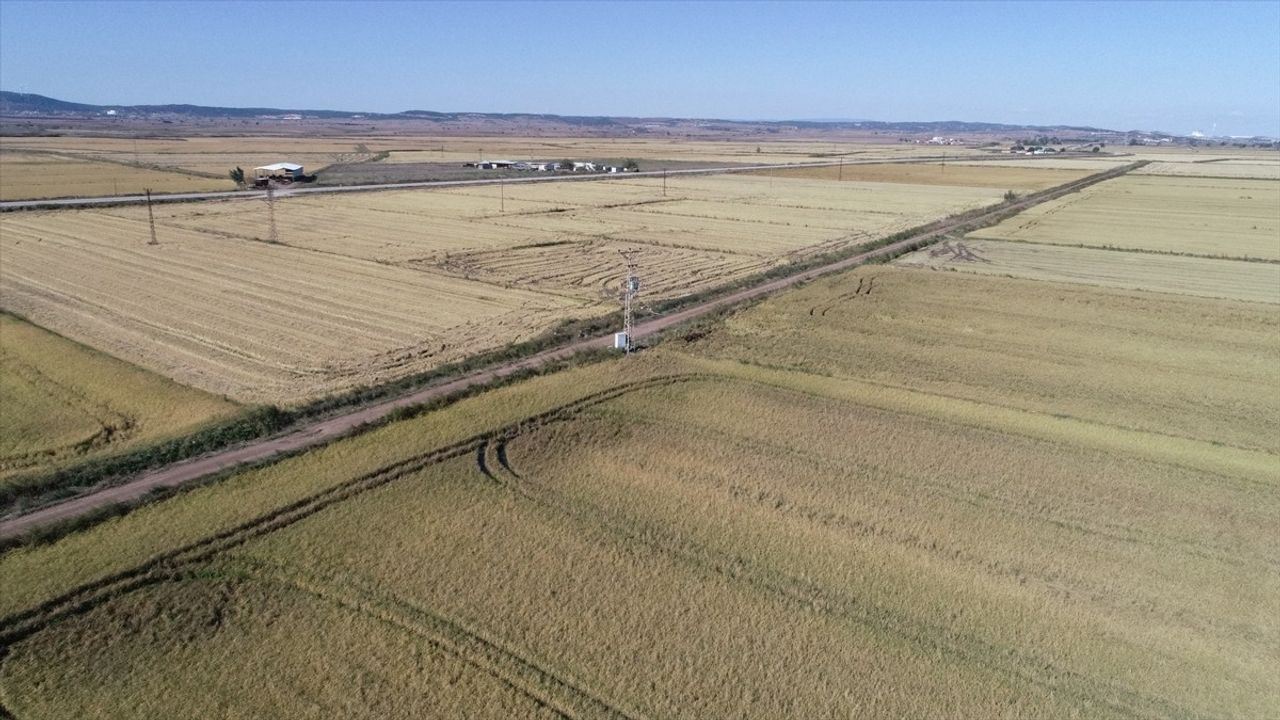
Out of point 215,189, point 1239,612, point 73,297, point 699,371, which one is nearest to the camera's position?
point 1239,612

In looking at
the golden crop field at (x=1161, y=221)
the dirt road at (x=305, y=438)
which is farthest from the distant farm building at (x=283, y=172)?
the golden crop field at (x=1161, y=221)

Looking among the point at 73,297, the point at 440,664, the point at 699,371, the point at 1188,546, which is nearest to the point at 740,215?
the point at 699,371

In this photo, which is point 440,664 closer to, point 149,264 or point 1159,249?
point 149,264

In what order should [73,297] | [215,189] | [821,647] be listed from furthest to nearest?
1. [215,189]
2. [73,297]
3. [821,647]

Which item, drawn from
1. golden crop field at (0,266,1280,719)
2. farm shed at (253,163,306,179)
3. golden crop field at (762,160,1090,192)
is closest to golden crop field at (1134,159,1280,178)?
golden crop field at (762,160,1090,192)

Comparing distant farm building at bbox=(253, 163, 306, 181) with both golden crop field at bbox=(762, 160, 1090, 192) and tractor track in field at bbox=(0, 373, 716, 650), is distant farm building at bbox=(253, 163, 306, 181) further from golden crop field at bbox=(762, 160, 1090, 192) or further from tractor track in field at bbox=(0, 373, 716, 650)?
tractor track in field at bbox=(0, 373, 716, 650)
